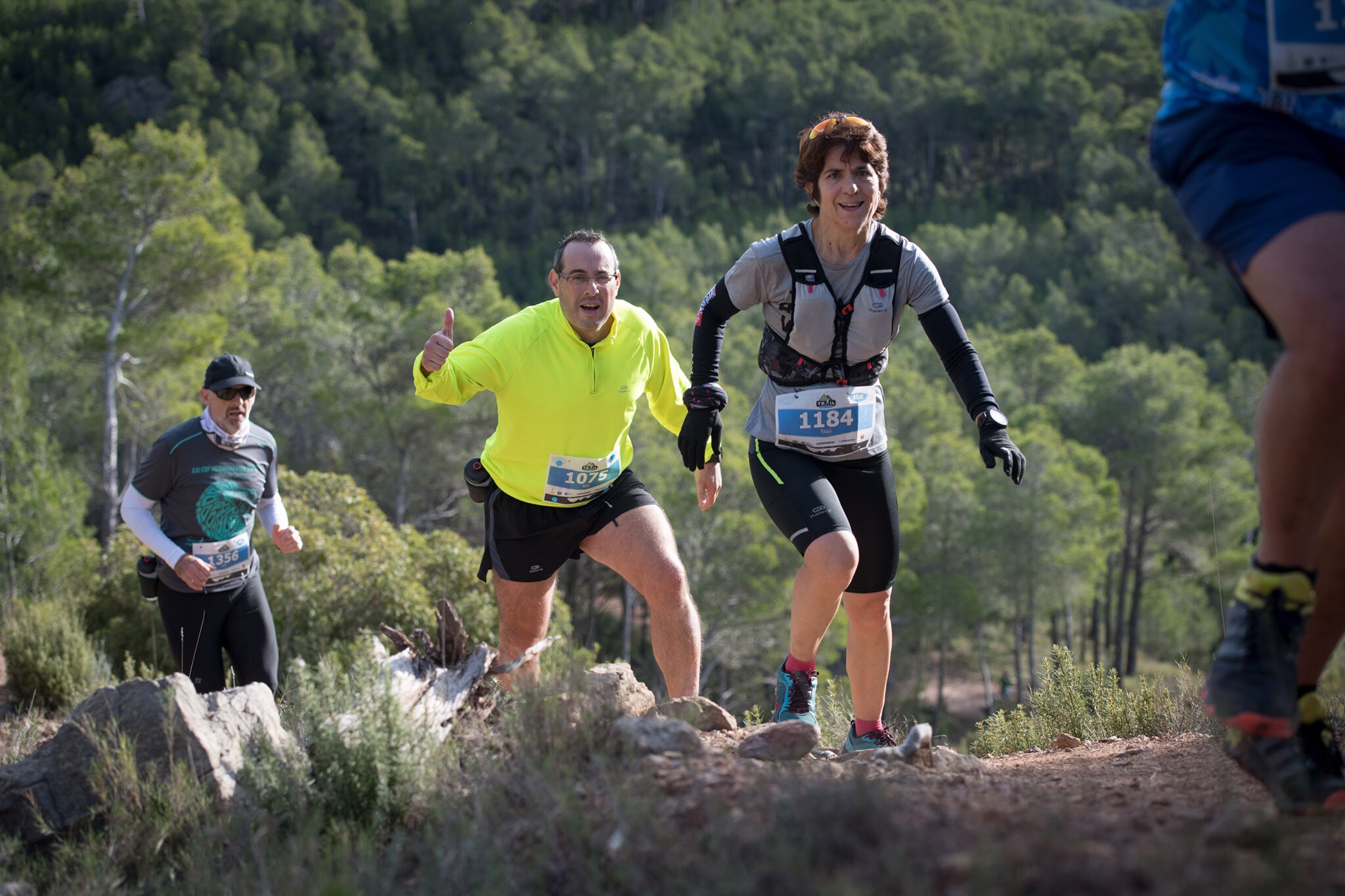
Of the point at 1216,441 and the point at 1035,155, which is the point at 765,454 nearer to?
the point at 1216,441

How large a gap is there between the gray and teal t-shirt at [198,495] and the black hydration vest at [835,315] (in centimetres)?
258

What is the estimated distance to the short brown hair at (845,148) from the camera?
3.96m

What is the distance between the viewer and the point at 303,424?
96.2 ft

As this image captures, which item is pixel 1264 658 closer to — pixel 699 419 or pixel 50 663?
pixel 699 419

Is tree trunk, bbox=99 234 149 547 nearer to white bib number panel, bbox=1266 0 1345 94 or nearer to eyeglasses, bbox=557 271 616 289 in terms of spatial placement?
eyeglasses, bbox=557 271 616 289

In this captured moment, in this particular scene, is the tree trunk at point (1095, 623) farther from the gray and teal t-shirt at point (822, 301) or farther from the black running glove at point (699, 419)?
the black running glove at point (699, 419)

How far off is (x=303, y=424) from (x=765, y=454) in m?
27.3

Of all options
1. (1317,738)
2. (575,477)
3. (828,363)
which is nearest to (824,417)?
(828,363)

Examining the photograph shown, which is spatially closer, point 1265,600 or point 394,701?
point 1265,600

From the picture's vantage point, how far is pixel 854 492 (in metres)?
4.10

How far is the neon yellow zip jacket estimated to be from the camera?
14.0ft

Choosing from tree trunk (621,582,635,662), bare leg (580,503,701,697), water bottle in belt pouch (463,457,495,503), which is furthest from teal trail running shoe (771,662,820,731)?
tree trunk (621,582,635,662)

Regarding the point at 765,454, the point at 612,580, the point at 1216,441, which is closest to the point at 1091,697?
the point at 765,454

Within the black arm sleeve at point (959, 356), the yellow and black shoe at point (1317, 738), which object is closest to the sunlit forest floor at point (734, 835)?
the yellow and black shoe at point (1317, 738)
